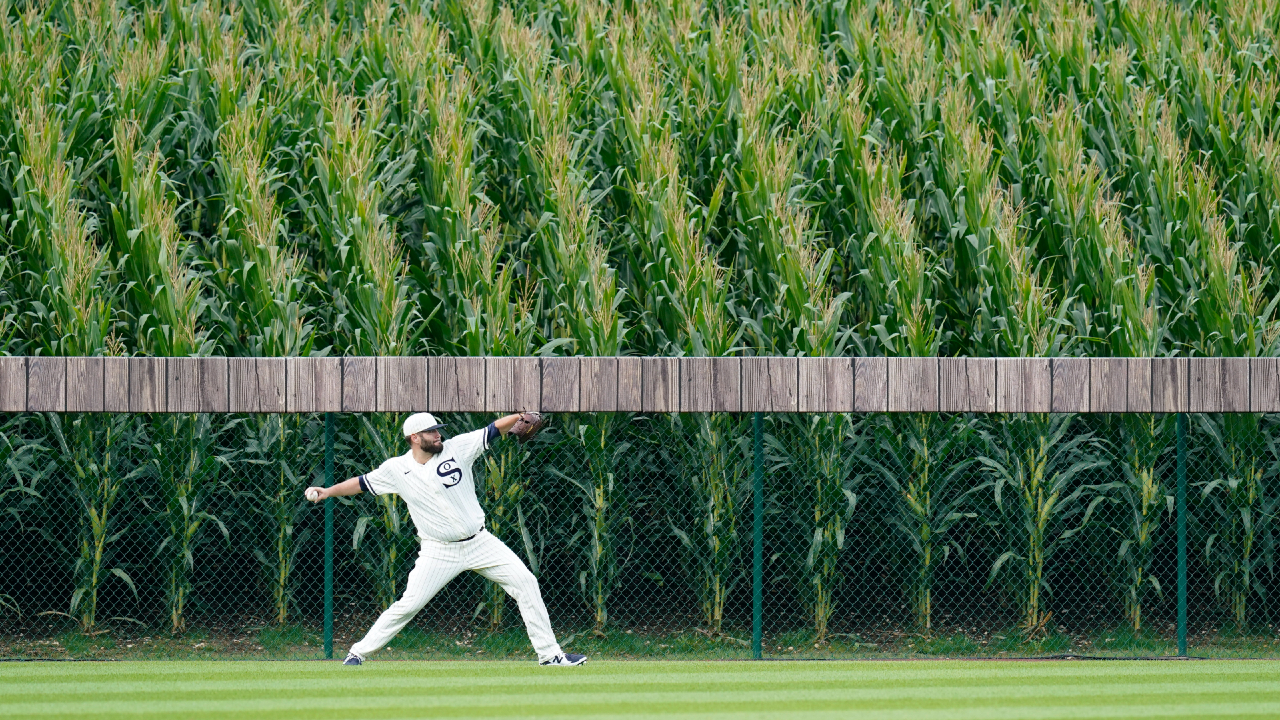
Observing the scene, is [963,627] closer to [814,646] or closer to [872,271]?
[814,646]

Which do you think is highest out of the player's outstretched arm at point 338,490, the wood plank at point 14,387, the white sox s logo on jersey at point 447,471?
the wood plank at point 14,387

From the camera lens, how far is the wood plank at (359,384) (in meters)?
10.6

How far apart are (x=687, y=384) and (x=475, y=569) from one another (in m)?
2.18

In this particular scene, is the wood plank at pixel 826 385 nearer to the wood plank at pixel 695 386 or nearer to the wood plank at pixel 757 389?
the wood plank at pixel 757 389

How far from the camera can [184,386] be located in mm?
10562

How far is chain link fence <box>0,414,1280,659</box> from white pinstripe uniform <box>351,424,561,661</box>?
1.59m

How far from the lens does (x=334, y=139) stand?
1327cm

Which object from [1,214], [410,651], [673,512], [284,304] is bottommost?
[410,651]

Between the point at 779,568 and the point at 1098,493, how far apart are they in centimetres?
272

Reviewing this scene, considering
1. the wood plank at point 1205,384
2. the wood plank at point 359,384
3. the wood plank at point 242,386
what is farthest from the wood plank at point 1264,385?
the wood plank at point 242,386

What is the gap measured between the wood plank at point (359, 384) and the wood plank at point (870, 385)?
11.7 ft

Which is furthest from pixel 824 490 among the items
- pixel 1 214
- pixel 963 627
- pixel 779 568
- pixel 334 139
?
pixel 1 214

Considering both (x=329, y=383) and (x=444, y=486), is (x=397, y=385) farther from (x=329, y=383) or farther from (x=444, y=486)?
(x=444, y=486)

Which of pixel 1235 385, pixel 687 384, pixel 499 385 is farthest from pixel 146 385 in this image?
pixel 1235 385
